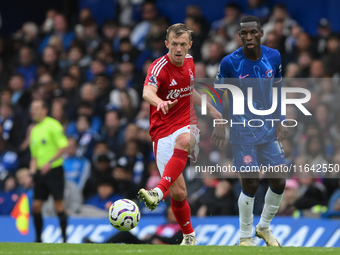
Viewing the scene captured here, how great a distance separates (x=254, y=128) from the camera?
8492 mm

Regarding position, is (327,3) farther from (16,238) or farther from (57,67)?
(16,238)

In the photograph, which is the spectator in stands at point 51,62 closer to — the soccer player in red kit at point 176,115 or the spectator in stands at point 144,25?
the spectator in stands at point 144,25

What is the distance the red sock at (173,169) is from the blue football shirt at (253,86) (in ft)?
2.45

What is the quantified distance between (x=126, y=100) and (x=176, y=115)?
20.5ft

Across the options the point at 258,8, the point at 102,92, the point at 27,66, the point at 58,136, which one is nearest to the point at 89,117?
the point at 102,92

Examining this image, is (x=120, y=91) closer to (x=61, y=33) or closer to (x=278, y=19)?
(x=278, y=19)

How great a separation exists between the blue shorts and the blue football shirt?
0.21 feet

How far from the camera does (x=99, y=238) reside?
1226cm

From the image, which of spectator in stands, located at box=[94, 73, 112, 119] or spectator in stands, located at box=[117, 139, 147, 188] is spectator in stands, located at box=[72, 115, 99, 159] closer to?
spectator in stands, located at box=[94, 73, 112, 119]

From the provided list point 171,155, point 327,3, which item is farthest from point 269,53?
point 327,3

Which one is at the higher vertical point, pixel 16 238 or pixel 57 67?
pixel 57 67

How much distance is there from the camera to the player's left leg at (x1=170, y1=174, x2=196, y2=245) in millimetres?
8531

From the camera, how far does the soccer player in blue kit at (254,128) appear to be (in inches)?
332

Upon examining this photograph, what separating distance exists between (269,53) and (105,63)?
27.7 feet
